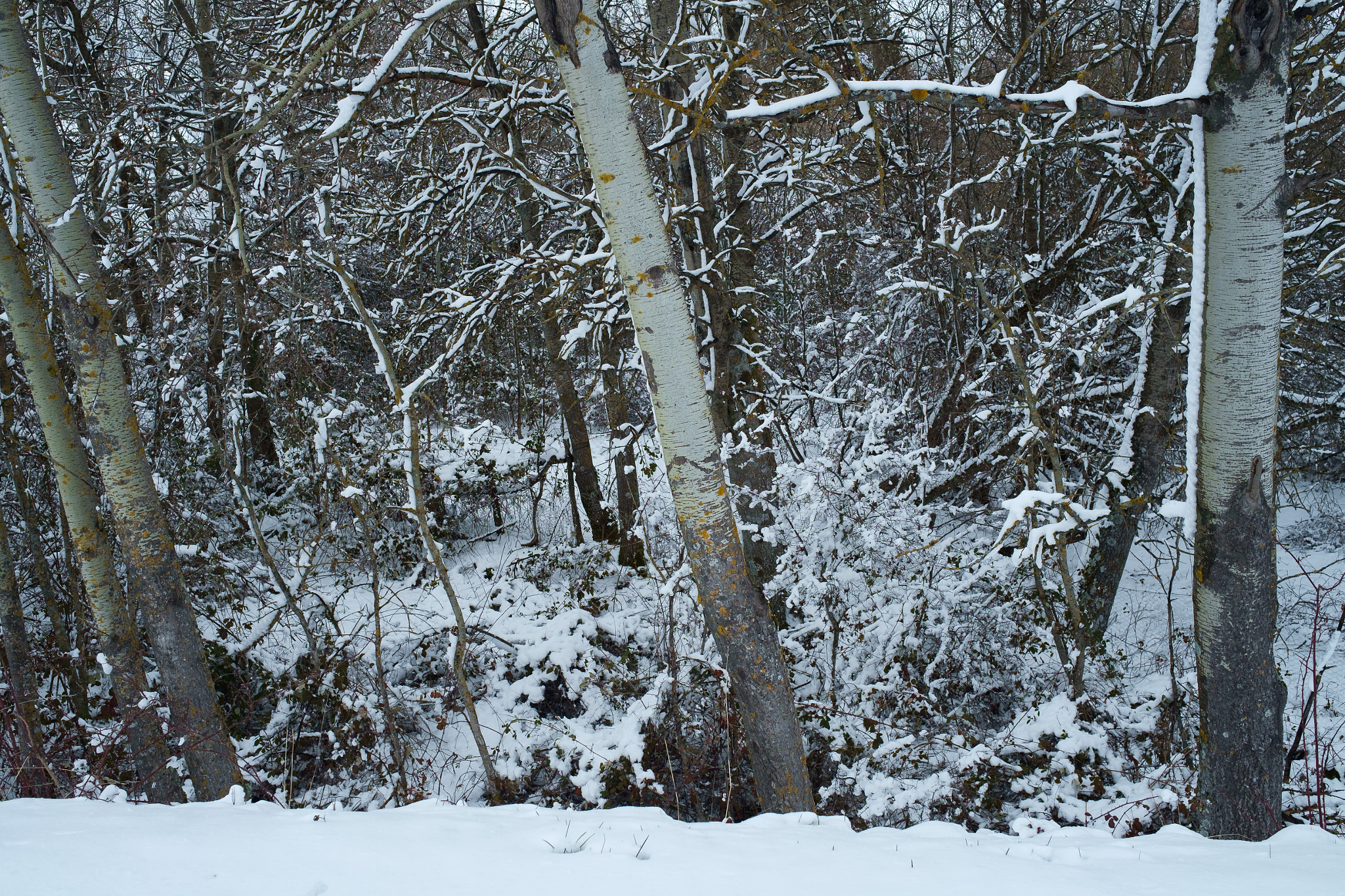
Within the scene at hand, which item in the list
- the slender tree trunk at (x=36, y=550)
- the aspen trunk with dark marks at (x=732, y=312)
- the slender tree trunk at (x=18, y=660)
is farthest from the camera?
the aspen trunk with dark marks at (x=732, y=312)

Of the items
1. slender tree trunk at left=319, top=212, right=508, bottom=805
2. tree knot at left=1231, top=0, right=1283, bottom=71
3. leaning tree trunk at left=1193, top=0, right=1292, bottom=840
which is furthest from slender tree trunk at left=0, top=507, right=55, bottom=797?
tree knot at left=1231, top=0, right=1283, bottom=71

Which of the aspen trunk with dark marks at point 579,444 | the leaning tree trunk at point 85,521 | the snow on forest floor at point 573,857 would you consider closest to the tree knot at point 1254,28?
the snow on forest floor at point 573,857

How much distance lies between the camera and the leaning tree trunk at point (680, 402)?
2.85 metres

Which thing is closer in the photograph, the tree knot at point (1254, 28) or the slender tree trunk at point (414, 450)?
the tree knot at point (1254, 28)

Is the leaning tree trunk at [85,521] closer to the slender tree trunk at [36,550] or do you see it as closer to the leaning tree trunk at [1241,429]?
the slender tree trunk at [36,550]

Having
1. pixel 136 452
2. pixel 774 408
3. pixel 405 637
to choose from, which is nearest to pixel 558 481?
pixel 405 637

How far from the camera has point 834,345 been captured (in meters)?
8.75

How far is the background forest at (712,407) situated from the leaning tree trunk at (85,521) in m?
0.12

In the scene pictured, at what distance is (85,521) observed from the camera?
402cm

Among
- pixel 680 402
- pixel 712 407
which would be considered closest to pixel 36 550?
pixel 712 407

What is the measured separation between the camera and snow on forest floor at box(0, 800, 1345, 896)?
188 cm

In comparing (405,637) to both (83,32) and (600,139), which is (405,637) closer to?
(600,139)

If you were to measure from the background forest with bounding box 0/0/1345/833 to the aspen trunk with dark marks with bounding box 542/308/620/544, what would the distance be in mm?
60

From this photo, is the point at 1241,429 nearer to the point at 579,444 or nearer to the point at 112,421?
the point at 112,421
